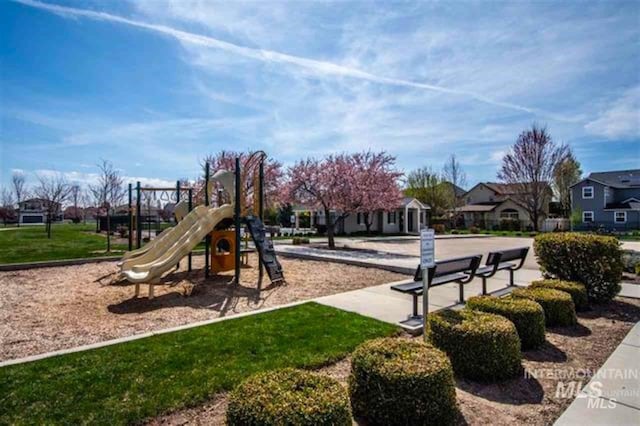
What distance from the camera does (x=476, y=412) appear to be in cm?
301

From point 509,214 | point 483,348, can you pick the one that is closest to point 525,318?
point 483,348

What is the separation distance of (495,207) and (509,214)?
186 cm

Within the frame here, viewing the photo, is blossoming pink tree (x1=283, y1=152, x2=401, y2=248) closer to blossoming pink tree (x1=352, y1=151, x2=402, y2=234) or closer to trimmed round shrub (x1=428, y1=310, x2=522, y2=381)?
blossoming pink tree (x1=352, y1=151, x2=402, y2=234)

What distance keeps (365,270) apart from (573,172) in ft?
140

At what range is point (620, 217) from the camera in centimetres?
3428

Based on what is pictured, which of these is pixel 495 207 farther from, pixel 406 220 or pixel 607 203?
pixel 406 220

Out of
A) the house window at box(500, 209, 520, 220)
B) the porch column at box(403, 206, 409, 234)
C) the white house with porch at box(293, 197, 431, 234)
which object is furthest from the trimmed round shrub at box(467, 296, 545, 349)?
the house window at box(500, 209, 520, 220)

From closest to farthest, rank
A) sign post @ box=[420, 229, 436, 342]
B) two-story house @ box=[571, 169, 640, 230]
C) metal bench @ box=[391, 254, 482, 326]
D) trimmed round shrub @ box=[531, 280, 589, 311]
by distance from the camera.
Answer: sign post @ box=[420, 229, 436, 342], metal bench @ box=[391, 254, 482, 326], trimmed round shrub @ box=[531, 280, 589, 311], two-story house @ box=[571, 169, 640, 230]

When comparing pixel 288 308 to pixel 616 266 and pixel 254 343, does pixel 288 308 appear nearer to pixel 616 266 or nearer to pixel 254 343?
pixel 254 343

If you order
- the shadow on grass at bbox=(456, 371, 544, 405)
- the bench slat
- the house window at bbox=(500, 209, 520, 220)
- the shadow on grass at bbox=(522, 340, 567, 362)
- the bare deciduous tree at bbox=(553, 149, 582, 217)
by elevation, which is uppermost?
the bare deciduous tree at bbox=(553, 149, 582, 217)

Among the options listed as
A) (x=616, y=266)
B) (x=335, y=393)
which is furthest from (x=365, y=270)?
(x=335, y=393)

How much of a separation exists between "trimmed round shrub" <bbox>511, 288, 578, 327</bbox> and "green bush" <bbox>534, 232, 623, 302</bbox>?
1763 mm

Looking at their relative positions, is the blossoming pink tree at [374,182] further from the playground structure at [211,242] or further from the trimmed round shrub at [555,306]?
the trimmed round shrub at [555,306]

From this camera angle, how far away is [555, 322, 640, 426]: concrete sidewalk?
2855 mm
